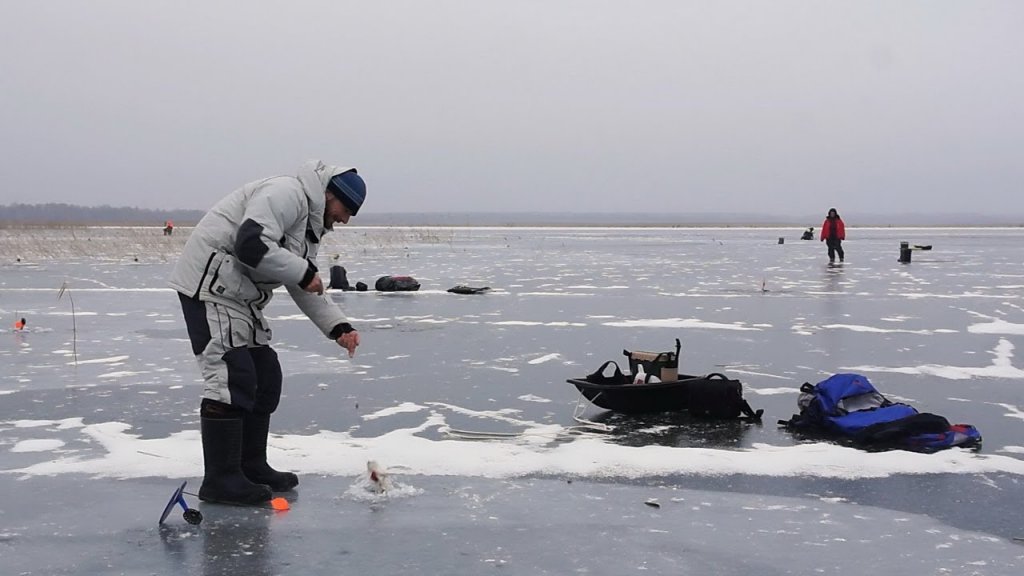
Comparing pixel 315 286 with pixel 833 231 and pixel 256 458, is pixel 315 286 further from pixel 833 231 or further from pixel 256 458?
pixel 833 231

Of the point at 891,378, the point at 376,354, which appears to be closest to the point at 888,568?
the point at 891,378

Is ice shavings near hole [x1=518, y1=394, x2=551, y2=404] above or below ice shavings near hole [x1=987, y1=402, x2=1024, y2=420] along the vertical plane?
below

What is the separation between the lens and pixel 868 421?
697 centimetres

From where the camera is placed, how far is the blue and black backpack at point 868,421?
6652 mm

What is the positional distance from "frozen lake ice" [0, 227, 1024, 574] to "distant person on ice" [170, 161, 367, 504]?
0.40m

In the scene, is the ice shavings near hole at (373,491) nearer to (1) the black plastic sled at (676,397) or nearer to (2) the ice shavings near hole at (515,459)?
(2) the ice shavings near hole at (515,459)

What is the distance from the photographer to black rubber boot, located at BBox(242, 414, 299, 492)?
5527mm

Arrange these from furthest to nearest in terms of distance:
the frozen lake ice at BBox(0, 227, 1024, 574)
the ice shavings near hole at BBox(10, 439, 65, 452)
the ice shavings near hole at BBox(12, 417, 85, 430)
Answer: the ice shavings near hole at BBox(12, 417, 85, 430) → the ice shavings near hole at BBox(10, 439, 65, 452) → the frozen lake ice at BBox(0, 227, 1024, 574)

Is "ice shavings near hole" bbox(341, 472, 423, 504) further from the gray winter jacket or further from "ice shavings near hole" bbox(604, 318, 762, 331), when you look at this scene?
"ice shavings near hole" bbox(604, 318, 762, 331)

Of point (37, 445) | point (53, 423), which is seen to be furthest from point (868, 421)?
point (53, 423)

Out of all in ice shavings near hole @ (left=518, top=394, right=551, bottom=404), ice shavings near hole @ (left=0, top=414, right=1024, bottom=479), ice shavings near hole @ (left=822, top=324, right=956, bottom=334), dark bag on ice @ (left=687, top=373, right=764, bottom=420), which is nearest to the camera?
ice shavings near hole @ (left=0, top=414, right=1024, bottom=479)

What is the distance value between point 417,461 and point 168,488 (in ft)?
4.73

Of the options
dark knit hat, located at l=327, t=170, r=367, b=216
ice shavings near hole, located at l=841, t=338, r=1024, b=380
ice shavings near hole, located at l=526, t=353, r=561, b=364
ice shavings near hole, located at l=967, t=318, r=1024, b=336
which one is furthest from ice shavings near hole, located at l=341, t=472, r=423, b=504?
ice shavings near hole, located at l=967, t=318, r=1024, b=336

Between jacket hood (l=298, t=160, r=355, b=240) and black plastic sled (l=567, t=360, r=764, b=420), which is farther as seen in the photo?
black plastic sled (l=567, t=360, r=764, b=420)
